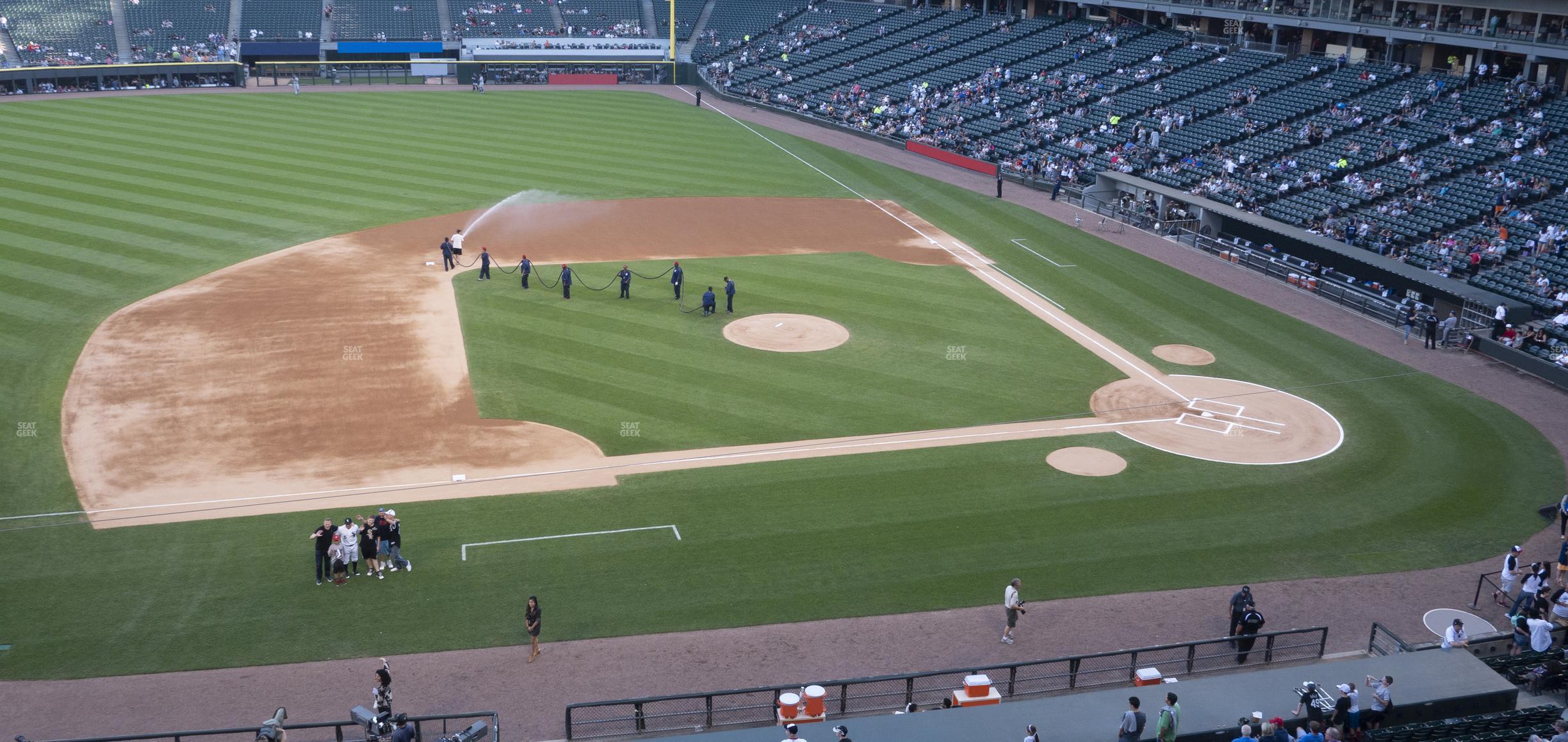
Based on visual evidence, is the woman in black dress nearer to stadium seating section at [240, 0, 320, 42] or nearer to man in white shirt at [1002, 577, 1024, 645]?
man in white shirt at [1002, 577, 1024, 645]

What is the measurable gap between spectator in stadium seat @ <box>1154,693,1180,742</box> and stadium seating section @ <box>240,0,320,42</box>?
277 ft

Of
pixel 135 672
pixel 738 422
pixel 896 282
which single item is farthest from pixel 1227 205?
pixel 135 672

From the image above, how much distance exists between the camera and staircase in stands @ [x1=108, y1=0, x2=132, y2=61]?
75.8 metres

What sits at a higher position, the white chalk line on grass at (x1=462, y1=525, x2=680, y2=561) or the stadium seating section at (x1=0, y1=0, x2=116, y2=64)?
the stadium seating section at (x1=0, y1=0, x2=116, y2=64)

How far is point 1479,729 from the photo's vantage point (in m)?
15.8

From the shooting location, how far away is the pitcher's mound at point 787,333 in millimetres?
32594

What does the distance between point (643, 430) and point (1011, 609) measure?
1115 centimetres

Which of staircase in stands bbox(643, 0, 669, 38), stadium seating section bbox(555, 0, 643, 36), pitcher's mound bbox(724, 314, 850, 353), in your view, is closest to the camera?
pitcher's mound bbox(724, 314, 850, 353)

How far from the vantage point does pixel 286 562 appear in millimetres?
21031

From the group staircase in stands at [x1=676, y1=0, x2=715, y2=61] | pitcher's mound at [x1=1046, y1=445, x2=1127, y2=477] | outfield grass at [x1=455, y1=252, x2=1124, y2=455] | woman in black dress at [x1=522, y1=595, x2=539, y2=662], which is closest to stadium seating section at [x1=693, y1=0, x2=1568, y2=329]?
staircase in stands at [x1=676, y1=0, x2=715, y2=61]

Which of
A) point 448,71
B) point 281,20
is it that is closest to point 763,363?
Answer: point 448,71

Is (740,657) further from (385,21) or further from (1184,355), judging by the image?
(385,21)

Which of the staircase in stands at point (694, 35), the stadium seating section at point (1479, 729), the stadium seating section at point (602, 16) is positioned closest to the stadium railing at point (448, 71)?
the staircase in stands at point (694, 35)

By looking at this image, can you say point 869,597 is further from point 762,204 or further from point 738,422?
point 762,204
